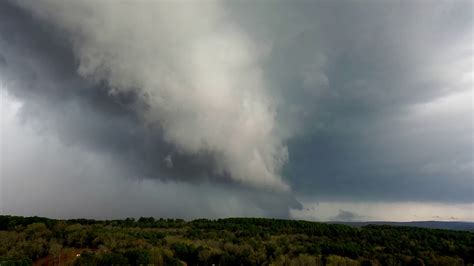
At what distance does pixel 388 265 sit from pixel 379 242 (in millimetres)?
37520

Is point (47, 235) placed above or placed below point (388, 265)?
above

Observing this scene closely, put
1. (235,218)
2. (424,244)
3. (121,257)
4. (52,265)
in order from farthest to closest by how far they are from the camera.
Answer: (235,218), (424,244), (52,265), (121,257)

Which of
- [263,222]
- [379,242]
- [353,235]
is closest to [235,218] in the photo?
[263,222]

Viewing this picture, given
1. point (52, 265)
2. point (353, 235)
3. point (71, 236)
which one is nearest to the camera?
point (52, 265)

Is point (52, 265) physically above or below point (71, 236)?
below

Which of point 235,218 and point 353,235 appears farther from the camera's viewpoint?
point 235,218

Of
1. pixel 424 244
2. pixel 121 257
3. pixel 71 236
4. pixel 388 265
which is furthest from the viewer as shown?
pixel 424 244

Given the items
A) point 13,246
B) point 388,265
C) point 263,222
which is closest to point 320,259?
Answer: point 388,265

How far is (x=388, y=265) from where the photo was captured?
2635 inches

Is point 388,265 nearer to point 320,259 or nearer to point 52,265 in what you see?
point 320,259

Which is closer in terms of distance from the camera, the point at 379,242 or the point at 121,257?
the point at 121,257

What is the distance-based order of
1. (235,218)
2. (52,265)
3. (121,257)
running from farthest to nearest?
1. (235,218)
2. (52,265)
3. (121,257)

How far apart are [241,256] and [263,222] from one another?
9981 centimetres

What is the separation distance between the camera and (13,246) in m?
68.4
